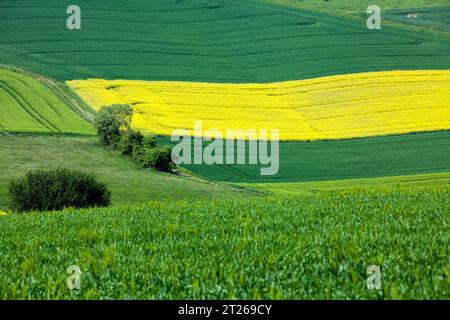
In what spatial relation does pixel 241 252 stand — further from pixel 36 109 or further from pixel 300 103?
pixel 300 103

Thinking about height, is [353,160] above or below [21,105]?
below

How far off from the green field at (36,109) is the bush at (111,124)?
8.58 ft

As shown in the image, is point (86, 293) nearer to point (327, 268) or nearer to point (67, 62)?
point (327, 268)

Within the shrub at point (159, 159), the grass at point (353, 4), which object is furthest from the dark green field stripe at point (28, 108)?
the grass at point (353, 4)

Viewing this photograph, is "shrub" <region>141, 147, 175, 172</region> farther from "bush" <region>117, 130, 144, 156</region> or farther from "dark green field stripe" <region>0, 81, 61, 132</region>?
"dark green field stripe" <region>0, 81, 61, 132</region>

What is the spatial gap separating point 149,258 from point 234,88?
55701mm

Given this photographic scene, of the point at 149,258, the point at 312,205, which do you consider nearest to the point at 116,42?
the point at 312,205

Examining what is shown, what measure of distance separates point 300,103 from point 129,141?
19055mm

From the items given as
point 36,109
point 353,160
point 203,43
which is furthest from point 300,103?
point 36,109

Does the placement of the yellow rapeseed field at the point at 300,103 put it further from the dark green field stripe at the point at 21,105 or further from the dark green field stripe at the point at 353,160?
the dark green field stripe at the point at 21,105

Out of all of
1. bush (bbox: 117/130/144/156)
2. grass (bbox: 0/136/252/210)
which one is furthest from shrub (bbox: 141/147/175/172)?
bush (bbox: 117/130/144/156)

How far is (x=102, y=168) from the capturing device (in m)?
45.3

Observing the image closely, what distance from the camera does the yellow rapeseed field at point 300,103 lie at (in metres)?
55.8
